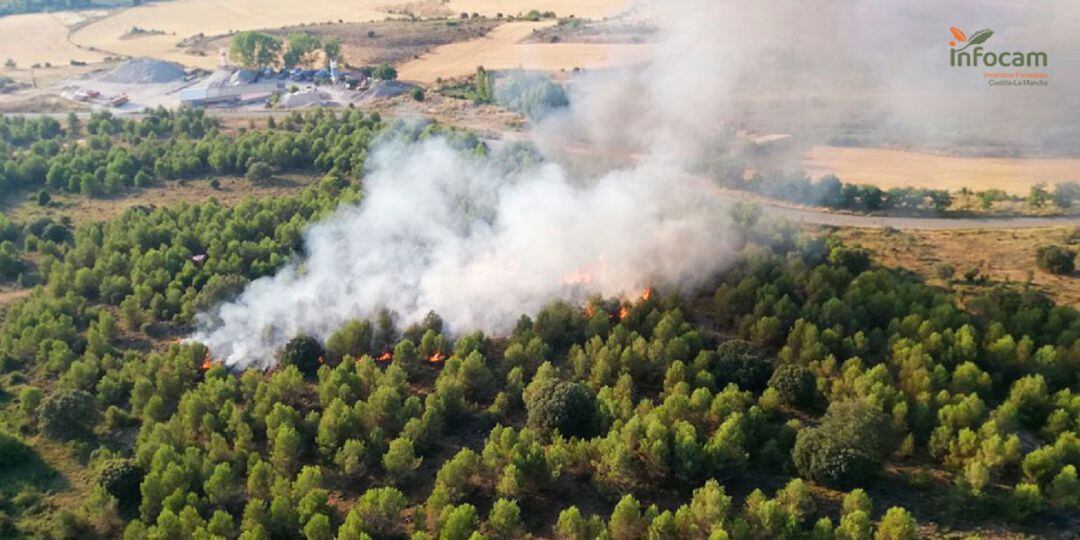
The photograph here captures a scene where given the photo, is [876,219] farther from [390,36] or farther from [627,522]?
[390,36]

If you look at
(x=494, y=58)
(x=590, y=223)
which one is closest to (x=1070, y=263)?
(x=590, y=223)

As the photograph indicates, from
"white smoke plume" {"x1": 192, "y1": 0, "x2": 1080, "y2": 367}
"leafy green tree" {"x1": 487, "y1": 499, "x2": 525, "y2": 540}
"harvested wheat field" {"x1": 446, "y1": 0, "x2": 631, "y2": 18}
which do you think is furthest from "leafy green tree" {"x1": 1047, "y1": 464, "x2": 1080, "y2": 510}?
"harvested wheat field" {"x1": 446, "y1": 0, "x2": 631, "y2": 18}

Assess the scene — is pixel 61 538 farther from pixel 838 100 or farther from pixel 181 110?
pixel 181 110

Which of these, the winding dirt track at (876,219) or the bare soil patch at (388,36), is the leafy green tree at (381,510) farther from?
the bare soil patch at (388,36)

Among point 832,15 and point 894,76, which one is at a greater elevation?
point 832,15

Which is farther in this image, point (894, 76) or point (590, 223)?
point (894, 76)

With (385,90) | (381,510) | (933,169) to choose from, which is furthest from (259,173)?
(933,169)

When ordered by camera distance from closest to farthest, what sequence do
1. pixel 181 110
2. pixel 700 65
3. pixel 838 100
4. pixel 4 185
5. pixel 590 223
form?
pixel 590 223, pixel 700 65, pixel 838 100, pixel 4 185, pixel 181 110
